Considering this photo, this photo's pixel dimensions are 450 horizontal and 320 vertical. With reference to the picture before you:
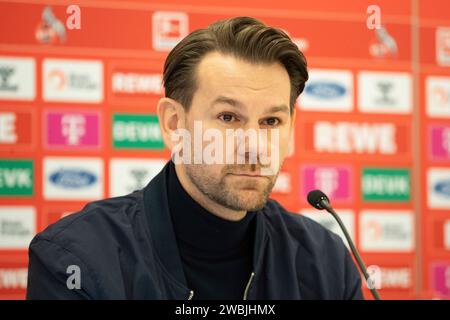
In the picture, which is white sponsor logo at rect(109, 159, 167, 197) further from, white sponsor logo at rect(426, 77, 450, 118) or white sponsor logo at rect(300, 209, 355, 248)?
white sponsor logo at rect(426, 77, 450, 118)

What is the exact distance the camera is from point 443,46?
2.57 m

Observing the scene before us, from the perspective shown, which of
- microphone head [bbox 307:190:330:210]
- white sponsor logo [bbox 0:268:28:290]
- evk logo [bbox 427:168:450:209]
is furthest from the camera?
evk logo [bbox 427:168:450:209]

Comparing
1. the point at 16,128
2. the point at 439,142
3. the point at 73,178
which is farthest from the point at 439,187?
the point at 16,128

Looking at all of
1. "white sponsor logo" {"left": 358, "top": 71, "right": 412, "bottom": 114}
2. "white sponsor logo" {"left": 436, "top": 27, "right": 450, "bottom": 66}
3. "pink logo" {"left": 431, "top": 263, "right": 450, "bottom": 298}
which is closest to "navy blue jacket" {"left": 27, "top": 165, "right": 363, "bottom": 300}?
"white sponsor logo" {"left": 358, "top": 71, "right": 412, "bottom": 114}

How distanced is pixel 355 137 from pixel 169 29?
2.74ft

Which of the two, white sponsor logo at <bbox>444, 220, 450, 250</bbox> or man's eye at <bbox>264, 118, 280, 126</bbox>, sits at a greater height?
man's eye at <bbox>264, 118, 280, 126</bbox>

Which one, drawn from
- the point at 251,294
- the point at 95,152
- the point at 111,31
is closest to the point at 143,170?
the point at 95,152

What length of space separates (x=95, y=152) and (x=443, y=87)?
1.42 metres

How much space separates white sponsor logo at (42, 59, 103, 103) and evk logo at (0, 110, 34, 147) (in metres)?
0.10

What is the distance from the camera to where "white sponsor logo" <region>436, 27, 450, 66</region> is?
256cm

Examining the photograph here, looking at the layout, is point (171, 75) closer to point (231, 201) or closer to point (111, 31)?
point (231, 201)

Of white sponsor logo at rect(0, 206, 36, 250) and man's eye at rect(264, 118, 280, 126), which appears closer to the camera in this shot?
man's eye at rect(264, 118, 280, 126)

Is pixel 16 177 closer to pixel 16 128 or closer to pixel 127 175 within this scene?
pixel 16 128

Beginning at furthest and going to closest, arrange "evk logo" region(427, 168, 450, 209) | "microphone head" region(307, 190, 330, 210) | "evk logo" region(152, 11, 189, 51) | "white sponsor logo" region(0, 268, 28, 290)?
"evk logo" region(427, 168, 450, 209) → "evk logo" region(152, 11, 189, 51) → "white sponsor logo" region(0, 268, 28, 290) → "microphone head" region(307, 190, 330, 210)
